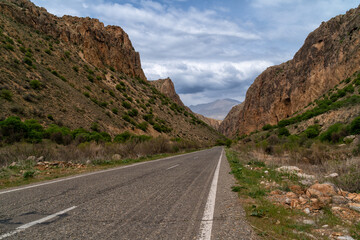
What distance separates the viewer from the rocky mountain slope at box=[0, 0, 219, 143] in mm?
26594

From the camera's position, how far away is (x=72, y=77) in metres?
40.9

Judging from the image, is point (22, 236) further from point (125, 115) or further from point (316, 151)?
point (125, 115)

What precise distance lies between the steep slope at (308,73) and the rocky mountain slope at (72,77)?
121 ft

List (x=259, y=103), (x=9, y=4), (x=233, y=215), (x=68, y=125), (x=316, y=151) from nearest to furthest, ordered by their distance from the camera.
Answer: (x=233, y=215) < (x=316, y=151) < (x=68, y=125) < (x=9, y=4) < (x=259, y=103)

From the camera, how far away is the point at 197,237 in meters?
3.16

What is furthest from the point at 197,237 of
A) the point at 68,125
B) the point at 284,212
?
the point at 68,125

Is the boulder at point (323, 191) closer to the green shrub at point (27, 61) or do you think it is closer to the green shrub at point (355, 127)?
the green shrub at point (355, 127)

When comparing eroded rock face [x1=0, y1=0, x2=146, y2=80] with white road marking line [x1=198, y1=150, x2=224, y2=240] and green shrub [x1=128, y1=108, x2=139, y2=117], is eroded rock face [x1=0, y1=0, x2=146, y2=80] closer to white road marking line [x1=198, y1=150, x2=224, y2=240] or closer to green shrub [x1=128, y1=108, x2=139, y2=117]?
green shrub [x1=128, y1=108, x2=139, y2=117]

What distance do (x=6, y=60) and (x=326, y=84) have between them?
6964 cm

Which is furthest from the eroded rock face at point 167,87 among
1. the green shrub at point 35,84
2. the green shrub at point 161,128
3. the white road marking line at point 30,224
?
the white road marking line at point 30,224

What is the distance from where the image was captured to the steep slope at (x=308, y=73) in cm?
5053

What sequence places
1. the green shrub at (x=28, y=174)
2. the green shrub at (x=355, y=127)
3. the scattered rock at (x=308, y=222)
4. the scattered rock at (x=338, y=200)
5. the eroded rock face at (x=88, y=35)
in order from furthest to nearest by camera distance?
1. the eroded rock face at (x=88, y=35)
2. the green shrub at (x=355, y=127)
3. the green shrub at (x=28, y=174)
4. the scattered rock at (x=338, y=200)
5. the scattered rock at (x=308, y=222)

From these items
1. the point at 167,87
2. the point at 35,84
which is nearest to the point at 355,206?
the point at 35,84

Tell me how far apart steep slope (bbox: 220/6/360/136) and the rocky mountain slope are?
3695 centimetres
